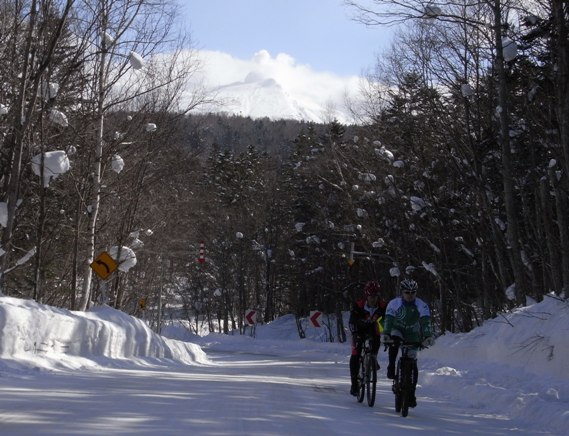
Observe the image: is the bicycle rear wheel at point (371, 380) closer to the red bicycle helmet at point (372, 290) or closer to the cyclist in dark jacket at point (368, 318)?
the cyclist in dark jacket at point (368, 318)

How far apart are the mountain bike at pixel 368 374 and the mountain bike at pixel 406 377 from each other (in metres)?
0.64

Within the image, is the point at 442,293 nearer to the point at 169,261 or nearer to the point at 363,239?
the point at 363,239

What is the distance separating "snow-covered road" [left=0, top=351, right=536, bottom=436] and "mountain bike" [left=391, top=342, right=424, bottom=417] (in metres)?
0.20

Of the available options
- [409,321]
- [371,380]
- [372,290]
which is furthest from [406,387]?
[372,290]

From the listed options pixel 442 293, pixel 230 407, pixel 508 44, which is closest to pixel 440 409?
pixel 230 407

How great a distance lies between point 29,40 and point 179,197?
2195 centimetres

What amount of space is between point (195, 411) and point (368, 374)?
10.3ft

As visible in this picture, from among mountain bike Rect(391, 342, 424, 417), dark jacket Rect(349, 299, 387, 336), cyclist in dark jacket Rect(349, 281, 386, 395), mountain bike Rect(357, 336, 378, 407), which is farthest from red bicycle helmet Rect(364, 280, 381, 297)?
mountain bike Rect(391, 342, 424, 417)

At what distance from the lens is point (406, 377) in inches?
373

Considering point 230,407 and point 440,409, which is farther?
point 440,409

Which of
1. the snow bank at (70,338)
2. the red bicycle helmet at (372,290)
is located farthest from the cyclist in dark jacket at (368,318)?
the snow bank at (70,338)

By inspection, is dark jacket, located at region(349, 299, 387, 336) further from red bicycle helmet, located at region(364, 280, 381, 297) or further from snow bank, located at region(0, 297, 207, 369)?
snow bank, located at region(0, 297, 207, 369)

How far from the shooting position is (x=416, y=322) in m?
9.80

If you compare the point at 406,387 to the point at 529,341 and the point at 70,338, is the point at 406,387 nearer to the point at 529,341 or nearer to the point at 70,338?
the point at 529,341
